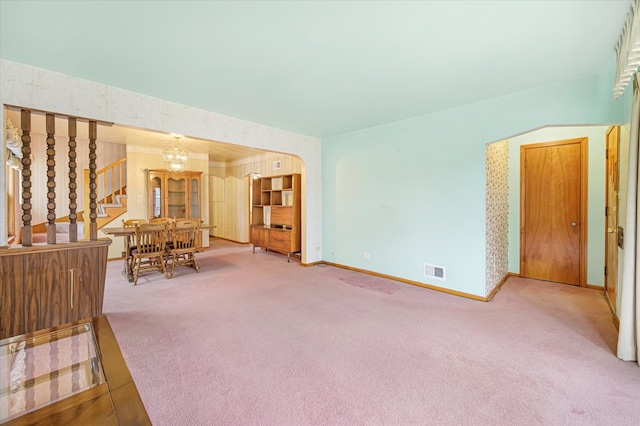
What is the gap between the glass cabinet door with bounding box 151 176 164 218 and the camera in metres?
6.14

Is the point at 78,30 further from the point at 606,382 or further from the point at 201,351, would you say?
the point at 606,382

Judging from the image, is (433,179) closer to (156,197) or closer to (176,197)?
(176,197)

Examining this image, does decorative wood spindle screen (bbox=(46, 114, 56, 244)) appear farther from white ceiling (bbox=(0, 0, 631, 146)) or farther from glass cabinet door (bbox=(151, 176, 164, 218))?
glass cabinet door (bbox=(151, 176, 164, 218))

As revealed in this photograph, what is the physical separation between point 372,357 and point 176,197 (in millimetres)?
6158

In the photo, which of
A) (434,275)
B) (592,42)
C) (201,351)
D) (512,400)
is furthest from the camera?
(434,275)

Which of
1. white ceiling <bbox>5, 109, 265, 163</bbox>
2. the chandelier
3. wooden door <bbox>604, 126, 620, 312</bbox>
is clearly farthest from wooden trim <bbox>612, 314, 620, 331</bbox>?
the chandelier

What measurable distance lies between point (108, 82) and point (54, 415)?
2.96m

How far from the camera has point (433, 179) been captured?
375 centimetres

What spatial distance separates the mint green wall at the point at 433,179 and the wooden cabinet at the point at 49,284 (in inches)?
141

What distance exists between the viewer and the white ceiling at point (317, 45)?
66.7 inches

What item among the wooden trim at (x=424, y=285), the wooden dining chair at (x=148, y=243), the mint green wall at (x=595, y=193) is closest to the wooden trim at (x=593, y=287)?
the mint green wall at (x=595, y=193)

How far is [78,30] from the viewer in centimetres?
191

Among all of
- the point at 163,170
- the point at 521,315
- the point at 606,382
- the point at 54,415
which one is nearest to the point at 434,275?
the point at 521,315

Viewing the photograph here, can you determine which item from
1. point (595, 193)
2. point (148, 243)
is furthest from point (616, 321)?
point (148, 243)
